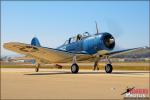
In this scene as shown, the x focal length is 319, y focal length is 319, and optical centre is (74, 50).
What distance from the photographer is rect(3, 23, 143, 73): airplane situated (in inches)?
1026

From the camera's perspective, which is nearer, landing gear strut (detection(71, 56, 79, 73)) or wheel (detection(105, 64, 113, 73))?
landing gear strut (detection(71, 56, 79, 73))

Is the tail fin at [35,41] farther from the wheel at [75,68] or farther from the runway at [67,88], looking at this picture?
the runway at [67,88]

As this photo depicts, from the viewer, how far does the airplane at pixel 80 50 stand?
26056 millimetres

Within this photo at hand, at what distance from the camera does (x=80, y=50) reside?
2789 cm

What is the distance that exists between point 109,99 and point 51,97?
5.92ft

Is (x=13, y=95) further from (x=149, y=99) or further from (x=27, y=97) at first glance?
(x=149, y=99)

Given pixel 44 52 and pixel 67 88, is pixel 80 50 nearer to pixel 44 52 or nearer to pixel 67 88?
pixel 44 52

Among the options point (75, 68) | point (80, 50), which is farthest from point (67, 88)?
point (80, 50)

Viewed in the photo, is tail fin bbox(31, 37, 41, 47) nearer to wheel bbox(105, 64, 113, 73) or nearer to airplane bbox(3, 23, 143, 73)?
airplane bbox(3, 23, 143, 73)

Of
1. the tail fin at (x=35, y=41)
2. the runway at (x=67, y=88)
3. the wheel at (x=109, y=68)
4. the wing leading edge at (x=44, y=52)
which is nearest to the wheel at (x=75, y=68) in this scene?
the wing leading edge at (x=44, y=52)

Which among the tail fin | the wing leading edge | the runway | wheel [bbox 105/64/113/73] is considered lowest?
the runway

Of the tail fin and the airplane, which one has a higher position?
the tail fin

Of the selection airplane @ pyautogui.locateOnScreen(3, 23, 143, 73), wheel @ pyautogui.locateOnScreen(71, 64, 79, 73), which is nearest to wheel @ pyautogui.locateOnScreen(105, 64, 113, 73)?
airplane @ pyautogui.locateOnScreen(3, 23, 143, 73)

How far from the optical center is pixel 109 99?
9430mm
